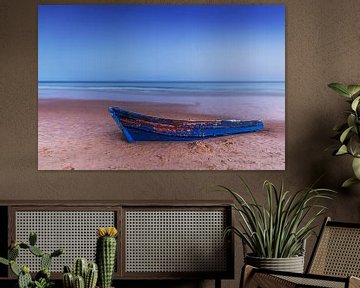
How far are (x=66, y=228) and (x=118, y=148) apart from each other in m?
0.75

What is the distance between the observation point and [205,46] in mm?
5895

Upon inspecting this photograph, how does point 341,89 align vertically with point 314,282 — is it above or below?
above

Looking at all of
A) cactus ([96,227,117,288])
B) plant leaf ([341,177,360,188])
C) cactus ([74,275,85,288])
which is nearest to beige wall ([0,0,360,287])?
plant leaf ([341,177,360,188])

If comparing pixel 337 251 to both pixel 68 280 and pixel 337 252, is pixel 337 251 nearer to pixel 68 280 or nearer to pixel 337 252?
pixel 337 252

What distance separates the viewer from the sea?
19.2 feet

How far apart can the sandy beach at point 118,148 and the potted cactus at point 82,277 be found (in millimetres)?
1922

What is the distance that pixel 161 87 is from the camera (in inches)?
231

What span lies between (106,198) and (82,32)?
3.98ft

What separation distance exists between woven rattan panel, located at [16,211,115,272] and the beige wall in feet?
1.43

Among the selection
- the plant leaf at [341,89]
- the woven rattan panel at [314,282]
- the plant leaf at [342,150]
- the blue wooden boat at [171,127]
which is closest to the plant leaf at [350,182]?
the plant leaf at [342,150]

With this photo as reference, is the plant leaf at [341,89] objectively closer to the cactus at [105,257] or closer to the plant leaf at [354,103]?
the plant leaf at [354,103]

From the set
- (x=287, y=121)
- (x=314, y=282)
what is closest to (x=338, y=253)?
(x=314, y=282)

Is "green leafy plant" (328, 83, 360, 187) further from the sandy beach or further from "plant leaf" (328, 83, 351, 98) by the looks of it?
the sandy beach

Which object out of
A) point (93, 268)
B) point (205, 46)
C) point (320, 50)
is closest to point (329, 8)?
point (320, 50)
